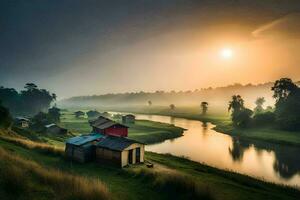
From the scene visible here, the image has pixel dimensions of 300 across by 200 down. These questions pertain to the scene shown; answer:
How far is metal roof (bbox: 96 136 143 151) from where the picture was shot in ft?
147

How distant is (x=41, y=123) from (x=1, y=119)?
108 feet

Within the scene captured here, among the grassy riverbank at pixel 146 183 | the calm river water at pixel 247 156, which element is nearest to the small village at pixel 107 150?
the grassy riverbank at pixel 146 183

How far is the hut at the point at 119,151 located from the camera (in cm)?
4378

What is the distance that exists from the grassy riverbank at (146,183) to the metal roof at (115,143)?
3331mm

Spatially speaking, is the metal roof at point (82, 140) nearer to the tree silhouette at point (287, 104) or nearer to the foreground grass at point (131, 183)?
the foreground grass at point (131, 183)

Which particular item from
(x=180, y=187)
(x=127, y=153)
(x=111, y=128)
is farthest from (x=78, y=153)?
(x=111, y=128)

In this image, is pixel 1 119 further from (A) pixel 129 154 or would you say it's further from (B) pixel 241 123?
(B) pixel 241 123

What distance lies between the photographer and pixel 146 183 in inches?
1278

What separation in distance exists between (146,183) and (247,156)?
4343cm

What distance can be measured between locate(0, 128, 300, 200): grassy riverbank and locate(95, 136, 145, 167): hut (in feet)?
5.43

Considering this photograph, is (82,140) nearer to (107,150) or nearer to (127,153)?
(107,150)

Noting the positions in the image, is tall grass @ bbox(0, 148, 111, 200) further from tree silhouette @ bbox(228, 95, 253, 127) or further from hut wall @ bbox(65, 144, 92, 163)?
tree silhouette @ bbox(228, 95, 253, 127)

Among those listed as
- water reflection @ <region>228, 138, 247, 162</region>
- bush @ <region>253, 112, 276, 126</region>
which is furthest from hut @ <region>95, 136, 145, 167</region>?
bush @ <region>253, 112, 276, 126</region>

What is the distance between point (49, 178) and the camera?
2131cm
